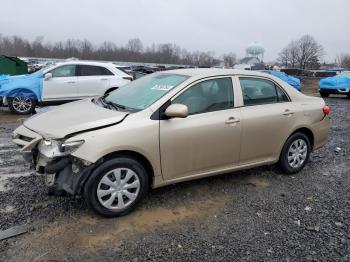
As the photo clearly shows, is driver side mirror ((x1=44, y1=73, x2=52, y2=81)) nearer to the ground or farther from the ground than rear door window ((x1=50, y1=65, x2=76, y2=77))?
nearer to the ground

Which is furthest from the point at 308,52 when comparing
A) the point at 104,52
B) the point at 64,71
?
the point at 64,71

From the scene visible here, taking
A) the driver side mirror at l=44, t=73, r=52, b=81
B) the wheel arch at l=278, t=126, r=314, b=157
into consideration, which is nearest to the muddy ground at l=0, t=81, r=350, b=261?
the wheel arch at l=278, t=126, r=314, b=157

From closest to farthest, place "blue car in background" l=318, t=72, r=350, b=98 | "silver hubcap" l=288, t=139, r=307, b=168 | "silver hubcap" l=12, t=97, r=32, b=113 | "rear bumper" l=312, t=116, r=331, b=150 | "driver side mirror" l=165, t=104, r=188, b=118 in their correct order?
"driver side mirror" l=165, t=104, r=188, b=118 → "silver hubcap" l=288, t=139, r=307, b=168 → "rear bumper" l=312, t=116, r=331, b=150 → "silver hubcap" l=12, t=97, r=32, b=113 → "blue car in background" l=318, t=72, r=350, b=98

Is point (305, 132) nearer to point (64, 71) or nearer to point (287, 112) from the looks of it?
point (287, 112)

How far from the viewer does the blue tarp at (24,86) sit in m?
10.9

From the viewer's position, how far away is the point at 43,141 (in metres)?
4.01

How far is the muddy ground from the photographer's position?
3.55m

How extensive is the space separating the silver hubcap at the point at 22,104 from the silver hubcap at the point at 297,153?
8.30 metres

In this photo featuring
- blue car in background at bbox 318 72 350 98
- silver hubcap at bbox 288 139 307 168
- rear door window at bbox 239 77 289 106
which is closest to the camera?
rear door window at bbox 239 77 289 106

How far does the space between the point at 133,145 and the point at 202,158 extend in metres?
0.98

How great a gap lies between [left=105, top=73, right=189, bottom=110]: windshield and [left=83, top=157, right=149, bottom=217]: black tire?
72cm

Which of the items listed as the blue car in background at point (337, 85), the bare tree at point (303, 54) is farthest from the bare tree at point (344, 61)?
the blue car in background at point (337, 85)

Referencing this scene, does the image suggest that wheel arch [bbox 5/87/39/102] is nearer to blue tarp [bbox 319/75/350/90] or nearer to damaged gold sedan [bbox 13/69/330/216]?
damaged gold sedan [bbox 13/69/330/216]

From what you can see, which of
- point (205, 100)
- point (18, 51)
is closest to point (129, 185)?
point (205, 100)
